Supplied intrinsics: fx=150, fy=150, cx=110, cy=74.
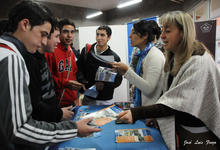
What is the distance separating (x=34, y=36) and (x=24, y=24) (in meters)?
0.08

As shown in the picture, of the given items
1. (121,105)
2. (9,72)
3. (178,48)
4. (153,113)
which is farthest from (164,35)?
(9,72)

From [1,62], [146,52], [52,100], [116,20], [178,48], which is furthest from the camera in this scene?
[116,20]

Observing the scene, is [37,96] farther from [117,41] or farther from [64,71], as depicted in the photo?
[117,41]

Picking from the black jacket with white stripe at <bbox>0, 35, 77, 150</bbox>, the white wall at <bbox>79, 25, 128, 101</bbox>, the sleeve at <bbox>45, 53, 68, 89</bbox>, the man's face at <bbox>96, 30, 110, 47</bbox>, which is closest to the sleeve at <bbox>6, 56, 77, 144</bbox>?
the black jacket with white stripe at <bbox>0, 35, 77, 150</bbox>

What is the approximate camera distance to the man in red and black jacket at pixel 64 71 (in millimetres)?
1933

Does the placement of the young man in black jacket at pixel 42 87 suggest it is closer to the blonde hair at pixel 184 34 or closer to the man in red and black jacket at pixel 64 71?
the man in red and black jacket at pixel 64 71

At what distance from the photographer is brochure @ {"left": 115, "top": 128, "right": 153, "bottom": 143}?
3.58 feet

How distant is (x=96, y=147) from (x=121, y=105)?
0.77 meters

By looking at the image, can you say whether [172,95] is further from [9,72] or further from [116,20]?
[116,20]

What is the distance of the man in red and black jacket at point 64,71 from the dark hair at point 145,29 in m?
0.97

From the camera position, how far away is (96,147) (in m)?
1.03

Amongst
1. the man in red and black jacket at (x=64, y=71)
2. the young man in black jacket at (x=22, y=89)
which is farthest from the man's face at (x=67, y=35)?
the young man in black jacket at (x=22, y=89)

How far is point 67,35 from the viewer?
2221mm

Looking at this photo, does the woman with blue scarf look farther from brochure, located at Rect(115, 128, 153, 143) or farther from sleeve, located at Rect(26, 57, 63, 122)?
sleeve, located at Rect(26, 57, 63, 122)
